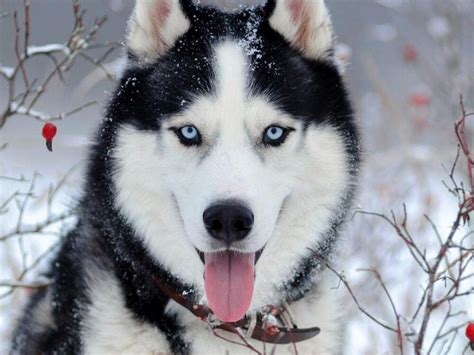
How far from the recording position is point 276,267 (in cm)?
275

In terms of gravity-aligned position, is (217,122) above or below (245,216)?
above

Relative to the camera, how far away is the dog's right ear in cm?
280

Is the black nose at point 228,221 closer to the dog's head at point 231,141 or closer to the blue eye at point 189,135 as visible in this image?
the dog's head at point 231,141

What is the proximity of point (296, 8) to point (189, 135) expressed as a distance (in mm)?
702

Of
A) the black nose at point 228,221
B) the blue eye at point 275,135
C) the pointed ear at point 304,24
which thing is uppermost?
the pointed ear at point 304,24

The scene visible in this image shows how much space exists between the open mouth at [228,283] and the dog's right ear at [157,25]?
2.77 feet

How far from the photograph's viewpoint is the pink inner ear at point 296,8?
9.32ft

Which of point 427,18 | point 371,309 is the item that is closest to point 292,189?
point 371,309

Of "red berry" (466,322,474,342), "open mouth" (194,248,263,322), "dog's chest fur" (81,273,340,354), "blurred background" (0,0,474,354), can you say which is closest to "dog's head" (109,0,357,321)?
"open mouth" (194,248,263,322)

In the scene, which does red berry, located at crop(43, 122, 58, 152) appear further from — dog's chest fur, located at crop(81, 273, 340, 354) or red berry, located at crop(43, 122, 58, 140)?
dog's chest fur, located at crop(81, 273, 340, 354)

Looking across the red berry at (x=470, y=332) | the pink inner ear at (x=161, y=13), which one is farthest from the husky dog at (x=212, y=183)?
the red berry at (x=470, y=332)

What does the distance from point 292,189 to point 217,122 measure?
0.35m

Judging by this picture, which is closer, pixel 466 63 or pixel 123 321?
pixel 123 321

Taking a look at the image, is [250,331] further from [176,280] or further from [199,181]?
[199,181]
